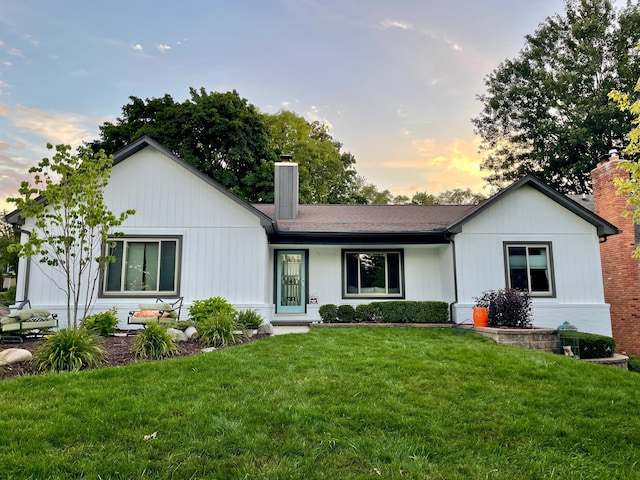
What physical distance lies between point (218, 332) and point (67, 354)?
2.55 m

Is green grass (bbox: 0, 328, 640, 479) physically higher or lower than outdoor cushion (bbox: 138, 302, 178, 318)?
lower

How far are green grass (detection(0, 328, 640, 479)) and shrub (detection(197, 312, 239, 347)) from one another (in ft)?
5.00

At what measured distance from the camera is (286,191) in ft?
41.7

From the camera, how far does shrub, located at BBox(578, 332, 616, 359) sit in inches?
327

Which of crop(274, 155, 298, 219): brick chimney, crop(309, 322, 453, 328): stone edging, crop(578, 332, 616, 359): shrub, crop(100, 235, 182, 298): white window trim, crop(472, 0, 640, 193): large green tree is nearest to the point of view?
crop(578, 332, 616, 359): shrub

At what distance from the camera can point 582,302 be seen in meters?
10.3

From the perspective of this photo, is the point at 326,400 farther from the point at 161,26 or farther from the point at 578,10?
the point at 578,10

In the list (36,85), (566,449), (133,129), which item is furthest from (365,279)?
(133,129)

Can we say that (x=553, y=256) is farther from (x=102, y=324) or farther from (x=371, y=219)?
(x=102, y=324)

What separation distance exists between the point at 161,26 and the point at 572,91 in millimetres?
21992

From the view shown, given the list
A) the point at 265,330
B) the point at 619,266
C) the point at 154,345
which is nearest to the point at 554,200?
Answer: the point at 619,266

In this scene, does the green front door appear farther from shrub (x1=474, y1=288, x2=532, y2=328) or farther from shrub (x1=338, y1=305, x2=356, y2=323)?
shrub (x1=474, y1=288, x2=532, y2=328)

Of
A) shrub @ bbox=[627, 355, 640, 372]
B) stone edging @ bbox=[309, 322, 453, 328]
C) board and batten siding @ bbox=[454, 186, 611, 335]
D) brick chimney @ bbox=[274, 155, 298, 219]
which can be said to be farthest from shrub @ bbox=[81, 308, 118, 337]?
shrub @ bbox=[627, 355, 640, 372]

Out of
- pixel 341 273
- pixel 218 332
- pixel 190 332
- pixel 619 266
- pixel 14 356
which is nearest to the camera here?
pixel 14 356
